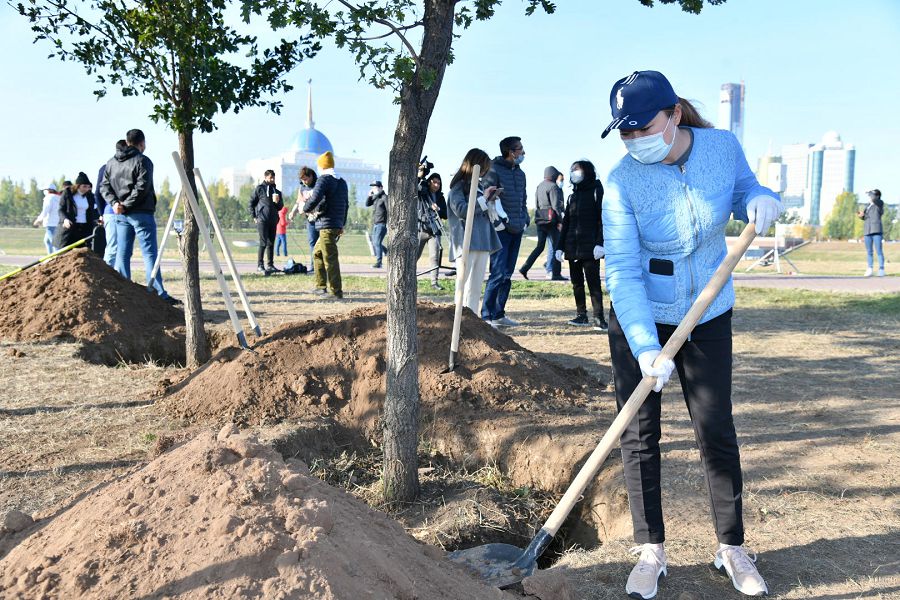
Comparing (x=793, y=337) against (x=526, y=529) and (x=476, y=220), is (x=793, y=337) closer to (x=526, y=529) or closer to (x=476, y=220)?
(x=476, y=220)

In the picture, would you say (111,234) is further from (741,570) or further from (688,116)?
(741,570)

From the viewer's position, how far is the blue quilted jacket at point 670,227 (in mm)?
3053

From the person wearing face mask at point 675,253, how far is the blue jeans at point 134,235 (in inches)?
273

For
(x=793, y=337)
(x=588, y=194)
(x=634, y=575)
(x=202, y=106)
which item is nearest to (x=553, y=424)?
(x=634, y=575)

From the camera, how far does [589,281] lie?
902 cm

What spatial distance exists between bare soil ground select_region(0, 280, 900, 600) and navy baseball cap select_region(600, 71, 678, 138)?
184 cm

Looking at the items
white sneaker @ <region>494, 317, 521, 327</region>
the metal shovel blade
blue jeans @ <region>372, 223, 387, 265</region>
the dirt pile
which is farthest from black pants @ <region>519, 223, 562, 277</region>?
the metal shovel blade

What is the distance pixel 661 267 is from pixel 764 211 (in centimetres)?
43

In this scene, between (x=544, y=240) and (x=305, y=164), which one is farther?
(x=305, y=164)

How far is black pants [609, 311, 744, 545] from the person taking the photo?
10.2 feet

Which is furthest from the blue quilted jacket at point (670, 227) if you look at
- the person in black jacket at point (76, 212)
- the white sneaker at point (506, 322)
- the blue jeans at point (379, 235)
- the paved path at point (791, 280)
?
the blue jeans at point (379, 235)

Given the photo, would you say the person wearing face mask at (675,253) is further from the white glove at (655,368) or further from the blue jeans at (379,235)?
the blue jeans at (379,235)

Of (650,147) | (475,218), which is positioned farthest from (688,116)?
(475,218)

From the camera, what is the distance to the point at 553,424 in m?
5.13
